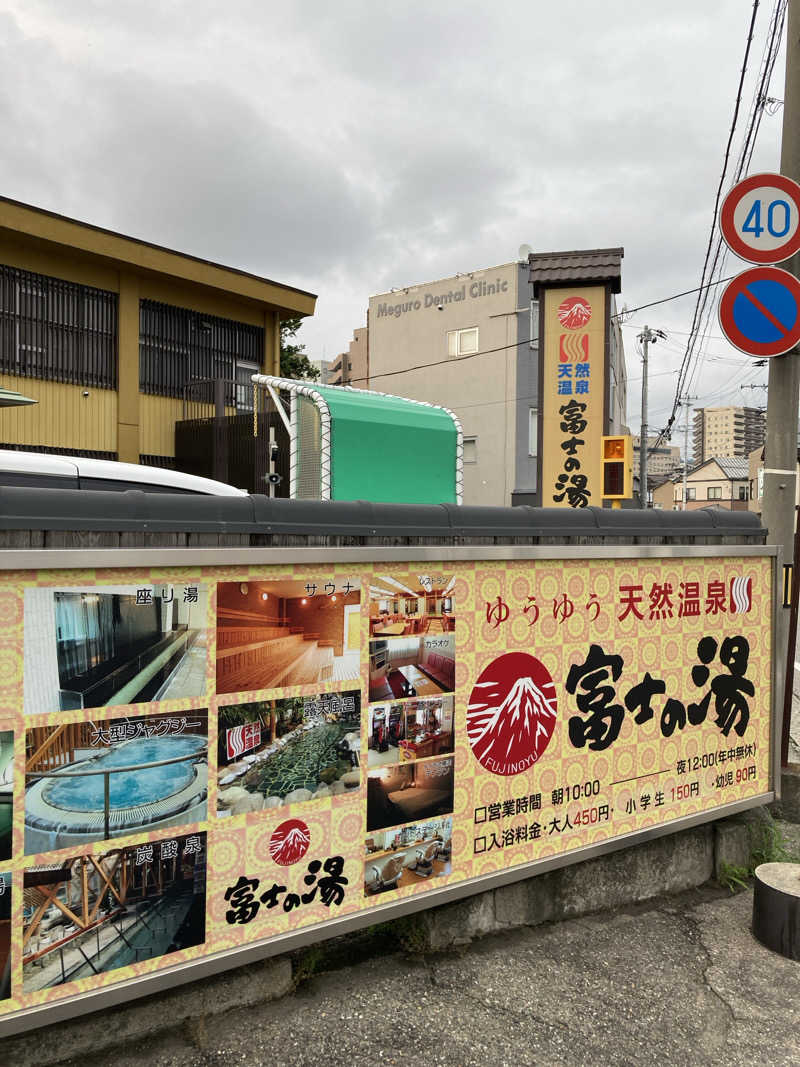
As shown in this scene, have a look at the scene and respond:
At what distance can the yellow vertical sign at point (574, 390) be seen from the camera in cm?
1288

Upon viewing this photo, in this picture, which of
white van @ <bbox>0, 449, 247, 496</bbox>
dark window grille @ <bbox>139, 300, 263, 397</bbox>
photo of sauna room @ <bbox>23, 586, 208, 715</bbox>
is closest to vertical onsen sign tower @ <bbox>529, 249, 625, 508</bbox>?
dark window grille @ <bbox>139, 300, 263, 397</bbox>

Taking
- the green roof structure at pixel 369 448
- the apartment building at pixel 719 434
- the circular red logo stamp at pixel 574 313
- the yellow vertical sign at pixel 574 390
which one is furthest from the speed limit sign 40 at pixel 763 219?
the apartment building at pixel 719 434

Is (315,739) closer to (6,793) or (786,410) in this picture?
(6,793)

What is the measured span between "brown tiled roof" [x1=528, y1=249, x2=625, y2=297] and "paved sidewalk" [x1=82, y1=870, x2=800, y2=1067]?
1105 cm

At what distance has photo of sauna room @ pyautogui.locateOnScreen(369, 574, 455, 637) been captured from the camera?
11.0ft

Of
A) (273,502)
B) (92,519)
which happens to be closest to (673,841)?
(273,502)

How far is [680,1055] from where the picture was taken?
3.13m

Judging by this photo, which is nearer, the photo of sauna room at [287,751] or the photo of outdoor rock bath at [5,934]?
the photo of outdoor rock bath at [5,934]

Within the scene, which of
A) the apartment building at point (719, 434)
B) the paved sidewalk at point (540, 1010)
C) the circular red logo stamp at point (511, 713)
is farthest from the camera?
the apartment building at point (719, 434)

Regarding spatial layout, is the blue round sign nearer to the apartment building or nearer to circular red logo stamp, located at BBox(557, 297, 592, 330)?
circular red logo stamp, located at BBox(557, 297, 592, 330)

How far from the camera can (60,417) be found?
1230cm

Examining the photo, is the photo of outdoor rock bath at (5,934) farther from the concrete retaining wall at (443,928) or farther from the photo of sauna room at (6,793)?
the concrete retaining wall at (443,928)

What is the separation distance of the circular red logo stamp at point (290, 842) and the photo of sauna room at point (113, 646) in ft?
2.47

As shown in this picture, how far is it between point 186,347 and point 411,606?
1206 cm
